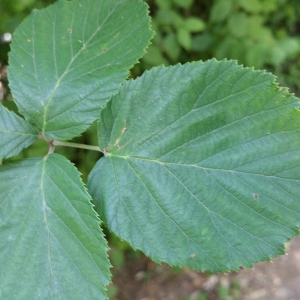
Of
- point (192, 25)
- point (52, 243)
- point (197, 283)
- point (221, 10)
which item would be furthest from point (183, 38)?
point (197, 283)

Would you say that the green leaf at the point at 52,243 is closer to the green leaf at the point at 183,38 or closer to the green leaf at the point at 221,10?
the green leaf at the point at 183,38

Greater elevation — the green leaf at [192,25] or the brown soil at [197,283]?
the green leaf at [192,25]

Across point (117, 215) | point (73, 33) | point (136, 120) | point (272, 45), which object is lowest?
point (117, 215)

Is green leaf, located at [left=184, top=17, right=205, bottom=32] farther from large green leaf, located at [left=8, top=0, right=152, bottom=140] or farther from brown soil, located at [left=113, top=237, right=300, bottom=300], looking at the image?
brown soil, located at [left=113, top=237, right=300, bottom=300]

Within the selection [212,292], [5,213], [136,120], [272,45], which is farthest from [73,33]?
[212,292]

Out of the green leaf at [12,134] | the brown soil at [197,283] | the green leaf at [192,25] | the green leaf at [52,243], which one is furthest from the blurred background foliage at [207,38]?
the brown soil at [197,283]

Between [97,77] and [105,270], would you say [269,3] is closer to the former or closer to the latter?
[97,77]

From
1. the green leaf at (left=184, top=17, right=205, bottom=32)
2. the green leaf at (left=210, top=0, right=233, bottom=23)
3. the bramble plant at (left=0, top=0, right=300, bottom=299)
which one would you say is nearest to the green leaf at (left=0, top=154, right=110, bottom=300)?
the bramble plant at (left=0, top=0, right=300, bottom=299)

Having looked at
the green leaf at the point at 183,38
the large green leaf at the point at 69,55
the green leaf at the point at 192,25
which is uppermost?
the green leaf at the point at 192,25
